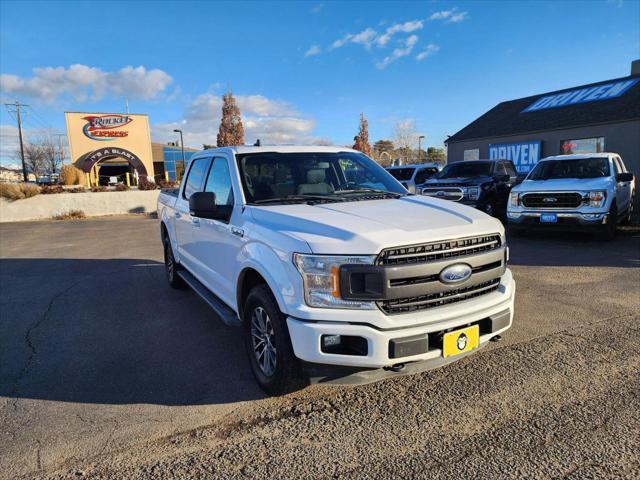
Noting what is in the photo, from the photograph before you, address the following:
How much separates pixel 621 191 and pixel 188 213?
395 inches

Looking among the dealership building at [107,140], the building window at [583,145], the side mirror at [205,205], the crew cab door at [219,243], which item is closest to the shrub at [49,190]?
the dealership building at [107,140]

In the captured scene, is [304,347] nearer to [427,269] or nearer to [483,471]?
[427,269]

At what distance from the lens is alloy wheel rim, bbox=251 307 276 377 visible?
3.27 meters

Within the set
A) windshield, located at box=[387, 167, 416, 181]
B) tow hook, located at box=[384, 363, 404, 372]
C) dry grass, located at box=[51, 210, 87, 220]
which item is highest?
windshield, located at box=[387, 167, 416, 181]

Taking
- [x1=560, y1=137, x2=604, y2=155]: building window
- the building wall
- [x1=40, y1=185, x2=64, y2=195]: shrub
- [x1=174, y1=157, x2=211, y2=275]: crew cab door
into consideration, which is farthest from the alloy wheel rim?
[x1=40, y1=185, x2=64, y2=195]: shrub

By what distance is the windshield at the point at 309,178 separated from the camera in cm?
401

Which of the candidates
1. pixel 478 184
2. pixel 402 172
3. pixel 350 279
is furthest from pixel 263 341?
pixel 402 172

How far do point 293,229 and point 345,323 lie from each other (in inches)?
29.8

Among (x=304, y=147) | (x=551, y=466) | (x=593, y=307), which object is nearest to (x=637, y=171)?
(x=593, y=307)

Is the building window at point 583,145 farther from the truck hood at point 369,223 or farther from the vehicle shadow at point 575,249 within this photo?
the truck hood at point 369,223

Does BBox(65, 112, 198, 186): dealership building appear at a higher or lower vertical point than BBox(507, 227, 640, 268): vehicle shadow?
higher

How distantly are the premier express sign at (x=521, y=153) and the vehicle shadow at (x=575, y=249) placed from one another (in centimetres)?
951

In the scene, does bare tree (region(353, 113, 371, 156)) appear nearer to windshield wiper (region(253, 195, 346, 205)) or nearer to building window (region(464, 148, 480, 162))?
building window (region(464, 148, 480, 162))

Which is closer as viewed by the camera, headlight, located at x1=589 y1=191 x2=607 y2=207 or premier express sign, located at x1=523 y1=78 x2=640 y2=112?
headlight, located at x1=589 y1=191 x2=607 y2=207
